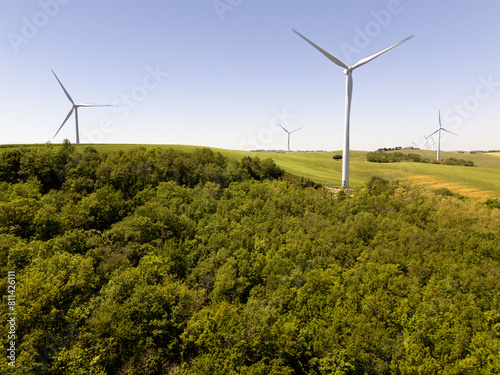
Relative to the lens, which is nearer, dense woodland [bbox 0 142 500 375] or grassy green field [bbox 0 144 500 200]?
dense woodland [bbox 0 142 500 375]

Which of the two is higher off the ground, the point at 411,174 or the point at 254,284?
the point at 411,174

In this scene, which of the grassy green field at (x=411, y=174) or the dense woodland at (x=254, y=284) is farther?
the grassy green field at (x=411, y=174)

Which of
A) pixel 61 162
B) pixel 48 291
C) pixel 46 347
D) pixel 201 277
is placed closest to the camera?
pixel 46 347

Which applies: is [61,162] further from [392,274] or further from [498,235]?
[498,235]

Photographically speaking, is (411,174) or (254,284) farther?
(411,174)

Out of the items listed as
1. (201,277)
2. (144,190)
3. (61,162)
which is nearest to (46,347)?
(201,277)

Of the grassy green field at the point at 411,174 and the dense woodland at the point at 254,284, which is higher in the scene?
the grassy green field at the point at 411,174

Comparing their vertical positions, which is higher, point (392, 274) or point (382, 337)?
point (392, 274)

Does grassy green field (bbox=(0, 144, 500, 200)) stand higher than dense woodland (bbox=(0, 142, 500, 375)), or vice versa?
grassy green field (bbox=(0, 144, 500, 200))
